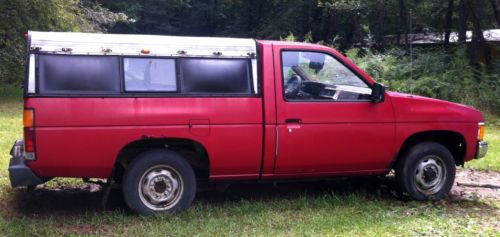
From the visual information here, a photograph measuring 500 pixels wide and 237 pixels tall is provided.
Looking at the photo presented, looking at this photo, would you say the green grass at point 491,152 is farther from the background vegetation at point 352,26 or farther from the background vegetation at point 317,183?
the background vegetation at point 352,26

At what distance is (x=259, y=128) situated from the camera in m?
6.08

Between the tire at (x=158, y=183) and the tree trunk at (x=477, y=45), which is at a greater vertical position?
the tree trunk at (x=477, y=45)

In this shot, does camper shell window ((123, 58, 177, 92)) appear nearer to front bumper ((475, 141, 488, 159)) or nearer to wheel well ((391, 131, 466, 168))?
wheel well ((391, 131, 466, 168))

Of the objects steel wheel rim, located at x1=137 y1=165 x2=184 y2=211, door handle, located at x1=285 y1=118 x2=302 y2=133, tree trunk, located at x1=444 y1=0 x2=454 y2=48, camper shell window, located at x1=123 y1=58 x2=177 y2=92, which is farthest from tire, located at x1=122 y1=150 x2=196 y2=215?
tree trunk, located at x1=444 y1=0 x2=454 y2=48

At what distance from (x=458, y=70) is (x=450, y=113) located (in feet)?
45.1

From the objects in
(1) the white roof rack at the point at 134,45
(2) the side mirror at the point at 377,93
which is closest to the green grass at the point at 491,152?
(2) the side mirror at the point at 377,93

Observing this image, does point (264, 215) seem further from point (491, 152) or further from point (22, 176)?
point (491, 152)

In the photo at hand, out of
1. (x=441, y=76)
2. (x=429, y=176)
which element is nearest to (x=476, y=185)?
(x=429, y=176)

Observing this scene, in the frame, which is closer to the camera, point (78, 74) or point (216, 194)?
point (78, 74)

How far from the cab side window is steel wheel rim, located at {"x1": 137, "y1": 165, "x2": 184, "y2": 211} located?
1.54 meters

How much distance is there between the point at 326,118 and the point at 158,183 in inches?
76.3

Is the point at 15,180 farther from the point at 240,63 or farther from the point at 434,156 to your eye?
the point at 434,156

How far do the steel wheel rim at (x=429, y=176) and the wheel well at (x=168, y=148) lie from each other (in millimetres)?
2520

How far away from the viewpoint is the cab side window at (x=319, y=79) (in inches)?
250
